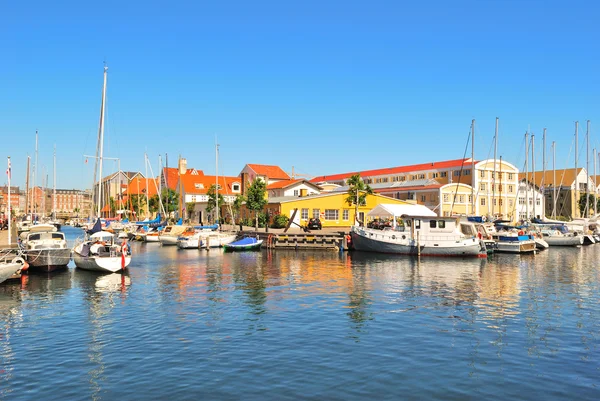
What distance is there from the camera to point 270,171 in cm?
11419

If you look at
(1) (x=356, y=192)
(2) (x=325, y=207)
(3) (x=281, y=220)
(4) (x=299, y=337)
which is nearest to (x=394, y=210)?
(1) (x=356, y=192)

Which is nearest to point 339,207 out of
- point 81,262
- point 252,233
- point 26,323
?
point 252,233

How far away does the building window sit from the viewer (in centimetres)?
7666

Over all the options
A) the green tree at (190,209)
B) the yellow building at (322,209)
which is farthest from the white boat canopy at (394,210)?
the green tree at (190,209)

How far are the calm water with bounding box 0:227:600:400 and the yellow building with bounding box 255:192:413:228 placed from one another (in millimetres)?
38601

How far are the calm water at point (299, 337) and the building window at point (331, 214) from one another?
40.4 metres

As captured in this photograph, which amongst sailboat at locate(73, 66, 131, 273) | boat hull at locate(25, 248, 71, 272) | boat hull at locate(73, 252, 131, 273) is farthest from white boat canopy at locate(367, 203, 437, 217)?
boat hull at locate(25, 248, 71, 272)

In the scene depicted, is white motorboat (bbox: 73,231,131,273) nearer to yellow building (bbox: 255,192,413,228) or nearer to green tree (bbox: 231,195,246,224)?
yellow building (bbox: 255,192,413,228)

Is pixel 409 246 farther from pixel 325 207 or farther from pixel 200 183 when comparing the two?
pixel 200 183

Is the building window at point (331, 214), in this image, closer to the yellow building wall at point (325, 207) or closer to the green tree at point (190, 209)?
the yellow building wall at point (325, 207)

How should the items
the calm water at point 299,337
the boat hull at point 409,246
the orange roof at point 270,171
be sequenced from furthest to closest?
the orange roof at point 270,171
the boat hull at point 409,246
the calm water at point 299,337

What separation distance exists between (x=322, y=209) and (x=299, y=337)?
57.3 metres

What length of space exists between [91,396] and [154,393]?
168 cm

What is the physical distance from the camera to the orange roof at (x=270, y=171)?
4422 inches
